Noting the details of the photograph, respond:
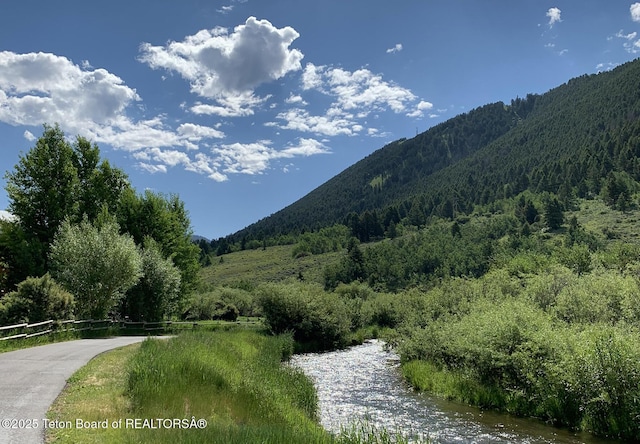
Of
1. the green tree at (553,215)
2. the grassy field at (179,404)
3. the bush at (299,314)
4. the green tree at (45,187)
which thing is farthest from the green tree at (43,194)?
the green tree at (553,215)

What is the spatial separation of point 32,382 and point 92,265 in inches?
967

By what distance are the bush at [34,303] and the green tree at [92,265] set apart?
5791 mm

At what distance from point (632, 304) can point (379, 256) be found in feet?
395

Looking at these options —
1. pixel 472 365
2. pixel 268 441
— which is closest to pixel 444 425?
pixel 472 365

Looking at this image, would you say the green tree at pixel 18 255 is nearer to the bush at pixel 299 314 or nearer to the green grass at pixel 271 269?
the bush at pixel 299 314

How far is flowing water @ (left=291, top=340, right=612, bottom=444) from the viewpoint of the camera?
17.2m

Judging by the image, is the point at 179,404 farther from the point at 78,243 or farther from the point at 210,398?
the point at 78,243

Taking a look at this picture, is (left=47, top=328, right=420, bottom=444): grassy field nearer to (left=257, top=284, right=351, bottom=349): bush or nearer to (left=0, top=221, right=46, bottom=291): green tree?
(left=0, top=221, right=46, bottom=291): green tree

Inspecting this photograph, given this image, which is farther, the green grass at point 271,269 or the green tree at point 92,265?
the green grass at point 271,269

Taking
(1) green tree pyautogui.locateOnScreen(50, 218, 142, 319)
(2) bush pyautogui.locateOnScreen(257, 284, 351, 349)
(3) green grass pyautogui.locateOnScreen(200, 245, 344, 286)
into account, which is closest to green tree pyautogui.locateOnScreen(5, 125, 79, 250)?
(1) green tree pyautogui.locateOnScreen(50, 218, 142, 319)

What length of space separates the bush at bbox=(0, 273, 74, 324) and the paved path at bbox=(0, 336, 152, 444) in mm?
7312

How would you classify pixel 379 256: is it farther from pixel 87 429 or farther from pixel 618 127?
pixel 87 429

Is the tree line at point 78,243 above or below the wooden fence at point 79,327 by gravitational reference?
above

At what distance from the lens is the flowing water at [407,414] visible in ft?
56.5
